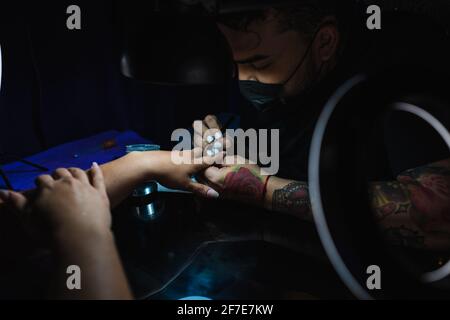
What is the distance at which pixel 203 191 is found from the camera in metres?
1.31

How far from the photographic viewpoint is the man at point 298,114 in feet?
3.74

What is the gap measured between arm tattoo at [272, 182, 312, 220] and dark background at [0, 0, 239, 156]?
50.9 inches

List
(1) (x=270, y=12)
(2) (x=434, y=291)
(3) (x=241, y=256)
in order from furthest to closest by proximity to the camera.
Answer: (1) (x=270, y=12), (3) (x=241, y=256), (2) (x=434, y=291)

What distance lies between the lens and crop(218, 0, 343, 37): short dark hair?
62.0 inches

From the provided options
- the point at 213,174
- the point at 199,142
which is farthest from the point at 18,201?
the point at 199,142

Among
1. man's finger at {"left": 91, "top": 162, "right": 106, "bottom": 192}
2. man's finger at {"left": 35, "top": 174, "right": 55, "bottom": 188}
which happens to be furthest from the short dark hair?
man's finger at {"left": 35, "top": 174, "right": 55, "bottom": 188}

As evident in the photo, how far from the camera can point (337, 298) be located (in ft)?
2.74

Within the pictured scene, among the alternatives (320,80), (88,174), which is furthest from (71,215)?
(320,80)

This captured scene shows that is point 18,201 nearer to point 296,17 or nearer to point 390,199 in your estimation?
point 390,199

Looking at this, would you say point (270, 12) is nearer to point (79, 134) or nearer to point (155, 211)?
point (155, 211)

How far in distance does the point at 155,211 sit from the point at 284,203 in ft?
1.61

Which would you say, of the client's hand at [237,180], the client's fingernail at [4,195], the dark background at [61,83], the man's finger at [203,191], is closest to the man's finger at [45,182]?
the client's fingernail at [4,195]

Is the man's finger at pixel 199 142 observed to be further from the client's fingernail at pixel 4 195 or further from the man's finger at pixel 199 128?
the client's fingernail at pixel 4 195

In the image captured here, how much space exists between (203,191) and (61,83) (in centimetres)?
110
